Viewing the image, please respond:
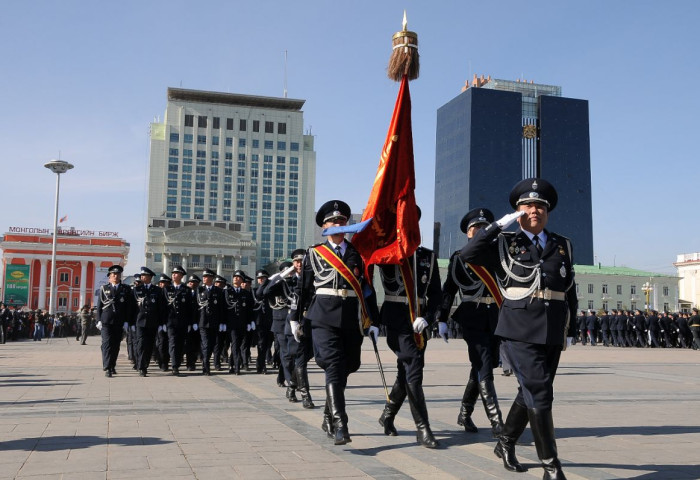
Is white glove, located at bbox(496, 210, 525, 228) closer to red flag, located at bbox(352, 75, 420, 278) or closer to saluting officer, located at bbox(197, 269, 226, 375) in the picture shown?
red flag, located at bbox(352, 75, 420, 278)

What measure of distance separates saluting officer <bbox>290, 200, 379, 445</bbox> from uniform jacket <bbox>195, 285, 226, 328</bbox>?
24.1 feet

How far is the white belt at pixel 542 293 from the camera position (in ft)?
17.0

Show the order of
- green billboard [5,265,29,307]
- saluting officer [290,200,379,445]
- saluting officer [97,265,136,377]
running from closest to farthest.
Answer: saluting officer [290,200,379,445] < saluting officer [97,265,136,377] < green billboard [5,265,29,307]

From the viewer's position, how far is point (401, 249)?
6.93 meters

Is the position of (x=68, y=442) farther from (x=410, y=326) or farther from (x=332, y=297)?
(x=410, y=326)

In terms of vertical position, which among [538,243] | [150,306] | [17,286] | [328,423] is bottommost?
[328,423]

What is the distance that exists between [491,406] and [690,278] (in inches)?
4764

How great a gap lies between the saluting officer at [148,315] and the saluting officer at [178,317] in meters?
0.18

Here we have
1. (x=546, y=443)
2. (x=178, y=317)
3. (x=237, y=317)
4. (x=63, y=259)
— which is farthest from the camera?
(x=63, y=259)

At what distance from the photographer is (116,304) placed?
1383 centimetres

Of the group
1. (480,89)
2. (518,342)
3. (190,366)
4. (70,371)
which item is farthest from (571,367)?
(480,89)

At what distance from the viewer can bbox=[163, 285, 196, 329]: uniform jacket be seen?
1436cm

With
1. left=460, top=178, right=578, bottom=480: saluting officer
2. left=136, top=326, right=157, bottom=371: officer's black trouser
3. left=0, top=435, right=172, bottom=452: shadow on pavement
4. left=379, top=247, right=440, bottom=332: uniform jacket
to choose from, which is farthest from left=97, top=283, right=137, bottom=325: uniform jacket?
left=460, top=178, right=578, bottom=480: saluting officer

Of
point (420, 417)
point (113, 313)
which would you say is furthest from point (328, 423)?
point (113, 313)
